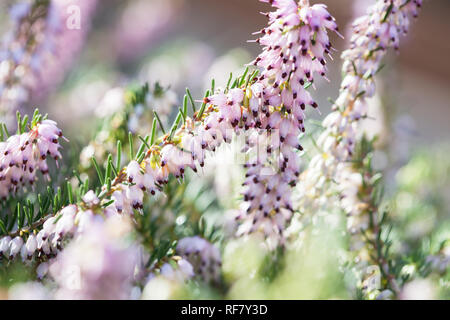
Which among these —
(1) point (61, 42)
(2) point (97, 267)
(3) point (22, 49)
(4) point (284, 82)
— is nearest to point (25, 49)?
(3) point (22, 49)

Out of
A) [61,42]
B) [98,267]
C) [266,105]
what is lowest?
[98,267]

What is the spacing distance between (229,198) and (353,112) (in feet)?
1.07

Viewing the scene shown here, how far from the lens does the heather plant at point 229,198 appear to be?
2.08 feet

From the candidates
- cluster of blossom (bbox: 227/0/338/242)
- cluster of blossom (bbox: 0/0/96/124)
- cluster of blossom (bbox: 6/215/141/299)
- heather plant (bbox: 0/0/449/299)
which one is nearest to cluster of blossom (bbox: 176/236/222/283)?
heather plant (bbox: 0/0/449/299)

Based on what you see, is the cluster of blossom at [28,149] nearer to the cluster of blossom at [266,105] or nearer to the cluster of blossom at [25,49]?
the cluster of blossom at [266,105]

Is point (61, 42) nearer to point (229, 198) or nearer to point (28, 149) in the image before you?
point (229, 198)

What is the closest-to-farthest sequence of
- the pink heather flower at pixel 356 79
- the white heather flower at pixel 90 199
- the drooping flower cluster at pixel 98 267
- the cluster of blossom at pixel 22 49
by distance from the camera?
the drooping flower cluster at pixel 98 267, the white heather flower at pixel 90 199, the pink heather flower at pixel 356 79, the cluster of blossom at pixel 22 49

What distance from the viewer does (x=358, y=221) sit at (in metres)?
0.86

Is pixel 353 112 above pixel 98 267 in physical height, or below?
above

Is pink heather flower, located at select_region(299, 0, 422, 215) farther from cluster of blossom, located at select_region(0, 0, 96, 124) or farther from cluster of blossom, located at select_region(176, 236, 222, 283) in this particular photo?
cluster of blossom, located at select_region(0, 0, 96, 124)

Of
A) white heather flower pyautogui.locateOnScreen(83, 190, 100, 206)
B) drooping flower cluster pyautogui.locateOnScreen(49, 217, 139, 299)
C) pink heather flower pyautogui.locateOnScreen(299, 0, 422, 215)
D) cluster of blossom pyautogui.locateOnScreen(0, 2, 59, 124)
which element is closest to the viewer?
drooping flower cluster pyautogui.locateOnScreen(49, 217, 139, 299)

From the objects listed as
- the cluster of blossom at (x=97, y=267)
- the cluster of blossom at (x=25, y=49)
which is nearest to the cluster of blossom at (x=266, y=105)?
the cluster of blossom at (x=97, y=267)

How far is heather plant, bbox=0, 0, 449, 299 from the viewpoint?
2.08 feet

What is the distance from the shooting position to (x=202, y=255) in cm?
83
